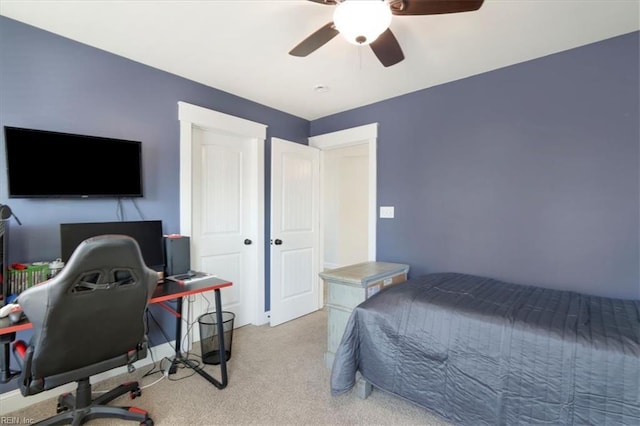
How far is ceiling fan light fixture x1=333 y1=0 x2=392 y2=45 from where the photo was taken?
1.27 meters

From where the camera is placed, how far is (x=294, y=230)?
350 centimetres

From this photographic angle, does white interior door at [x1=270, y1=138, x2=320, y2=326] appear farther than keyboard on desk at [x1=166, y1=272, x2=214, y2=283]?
Yes

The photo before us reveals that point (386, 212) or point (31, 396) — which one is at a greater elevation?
point (386, 212)

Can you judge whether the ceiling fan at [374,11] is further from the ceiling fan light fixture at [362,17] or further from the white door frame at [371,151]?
the white door frame at [371,151]

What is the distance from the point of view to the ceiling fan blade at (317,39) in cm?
158

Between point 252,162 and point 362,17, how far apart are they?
219 centimetres

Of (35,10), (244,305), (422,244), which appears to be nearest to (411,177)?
(422,244)

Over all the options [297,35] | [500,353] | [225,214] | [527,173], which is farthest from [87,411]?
[527,173]

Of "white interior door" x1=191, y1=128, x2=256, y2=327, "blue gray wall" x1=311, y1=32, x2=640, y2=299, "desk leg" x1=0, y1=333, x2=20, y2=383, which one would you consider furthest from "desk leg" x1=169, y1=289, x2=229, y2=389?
"blue gray wall" x1=311, y1=32, x2=640, y2=299

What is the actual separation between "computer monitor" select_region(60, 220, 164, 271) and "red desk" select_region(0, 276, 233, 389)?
241 mm

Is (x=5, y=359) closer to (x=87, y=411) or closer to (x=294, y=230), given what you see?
(x=87, y=411)

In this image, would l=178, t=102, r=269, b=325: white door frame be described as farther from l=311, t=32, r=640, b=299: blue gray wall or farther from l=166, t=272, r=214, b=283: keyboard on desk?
l=311, t=32, r=640, b=299: blue gray wall

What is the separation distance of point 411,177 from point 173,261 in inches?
91.1

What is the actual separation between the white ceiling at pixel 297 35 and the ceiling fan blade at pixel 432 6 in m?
0.47
